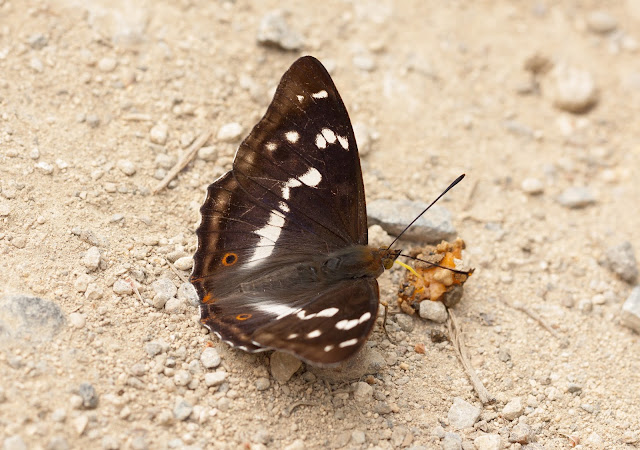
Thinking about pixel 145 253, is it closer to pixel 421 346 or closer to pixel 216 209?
pixel 216 209

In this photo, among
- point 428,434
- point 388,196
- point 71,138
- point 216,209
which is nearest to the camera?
point 428,434

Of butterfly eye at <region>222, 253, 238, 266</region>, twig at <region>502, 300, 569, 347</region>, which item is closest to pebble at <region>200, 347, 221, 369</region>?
butterfly eye at <region>222, 253, 238, 266</region>

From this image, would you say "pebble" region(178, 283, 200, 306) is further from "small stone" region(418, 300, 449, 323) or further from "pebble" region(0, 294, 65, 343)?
"small stone" region(418, 300, 449, 323)

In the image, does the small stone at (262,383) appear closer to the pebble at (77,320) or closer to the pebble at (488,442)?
the pebble at (77,320)

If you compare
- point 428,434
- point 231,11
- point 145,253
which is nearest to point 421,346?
point 428,434

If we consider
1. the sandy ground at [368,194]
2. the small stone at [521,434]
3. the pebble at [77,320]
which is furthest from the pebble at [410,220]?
the pebble at [77,320]

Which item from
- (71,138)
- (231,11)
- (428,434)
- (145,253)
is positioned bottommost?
(428,434)

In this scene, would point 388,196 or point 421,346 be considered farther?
point 388,196
